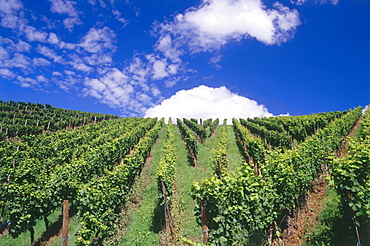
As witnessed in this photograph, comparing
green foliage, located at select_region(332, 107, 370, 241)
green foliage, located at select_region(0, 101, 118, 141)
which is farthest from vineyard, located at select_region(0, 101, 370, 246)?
green foliage, located at select_region(0, 101, 118, 141)

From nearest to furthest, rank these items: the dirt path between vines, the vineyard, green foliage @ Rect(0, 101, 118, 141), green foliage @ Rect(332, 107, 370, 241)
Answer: green foliage @ Rect(332, 107, 370, 241) < the vineyard < the dirt path between vines < green foliage @ Rect(0, 101, 118, 141)

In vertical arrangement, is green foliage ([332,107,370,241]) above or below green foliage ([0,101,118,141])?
below

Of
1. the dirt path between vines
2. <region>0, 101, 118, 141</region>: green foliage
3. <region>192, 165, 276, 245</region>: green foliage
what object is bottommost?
the dirt path between vines

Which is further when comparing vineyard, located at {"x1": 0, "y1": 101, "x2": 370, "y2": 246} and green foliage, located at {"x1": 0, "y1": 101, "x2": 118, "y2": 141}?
green foliage, located at {"x1": 0, "y1": 101, "x2": 118, "y2": 141}

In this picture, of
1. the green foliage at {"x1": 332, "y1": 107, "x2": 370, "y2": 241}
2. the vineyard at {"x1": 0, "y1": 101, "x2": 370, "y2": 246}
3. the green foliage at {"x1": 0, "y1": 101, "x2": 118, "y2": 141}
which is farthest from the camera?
the green foliage at {"x1": 0, "y1": 101, "x2": 118, "y2": 141}

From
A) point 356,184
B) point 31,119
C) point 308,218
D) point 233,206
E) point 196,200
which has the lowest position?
point 308,218

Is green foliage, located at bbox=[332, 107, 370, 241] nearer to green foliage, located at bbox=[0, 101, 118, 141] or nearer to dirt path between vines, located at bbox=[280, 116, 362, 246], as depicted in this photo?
dirt path between vines, located at bbox=[280, 116, 362, 246]

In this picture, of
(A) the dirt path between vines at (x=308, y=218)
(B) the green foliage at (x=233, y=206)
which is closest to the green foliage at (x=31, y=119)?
(B) the green foliage at (x=233, y=206)

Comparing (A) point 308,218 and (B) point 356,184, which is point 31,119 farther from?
(B) point 356,184

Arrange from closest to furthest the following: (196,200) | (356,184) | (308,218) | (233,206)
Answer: (356,184), (233,206), (196,200), (308,218)

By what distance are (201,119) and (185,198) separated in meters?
44.0

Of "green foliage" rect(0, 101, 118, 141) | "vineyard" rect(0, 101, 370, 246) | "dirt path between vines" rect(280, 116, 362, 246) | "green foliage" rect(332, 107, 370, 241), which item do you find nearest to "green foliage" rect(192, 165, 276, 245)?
"vineyard" rect(0, 101, 370, 246)

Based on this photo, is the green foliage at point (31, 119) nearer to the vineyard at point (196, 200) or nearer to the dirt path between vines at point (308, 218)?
the vineyard at point (196, 200)

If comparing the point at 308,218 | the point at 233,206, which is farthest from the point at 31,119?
the point at 308,218
